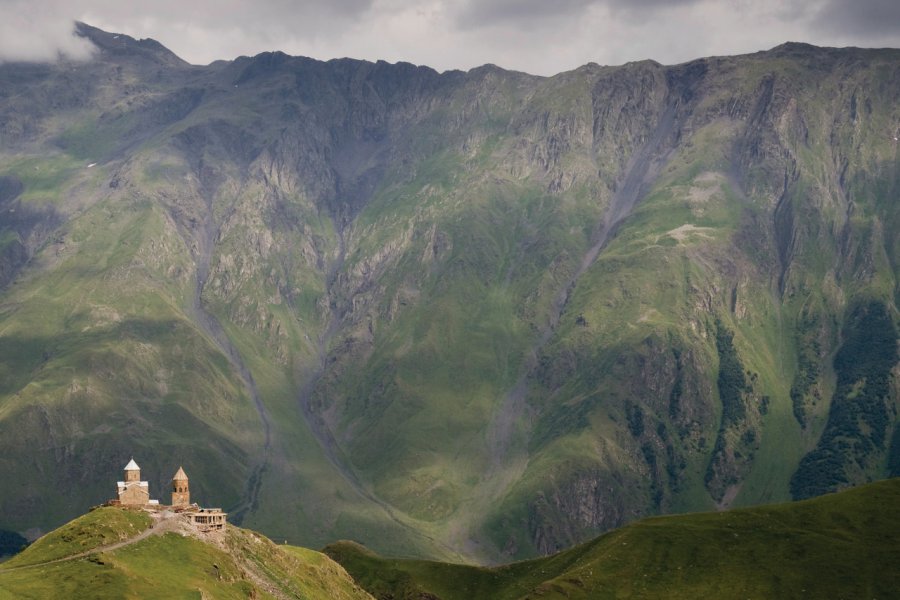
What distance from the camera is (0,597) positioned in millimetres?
197250
